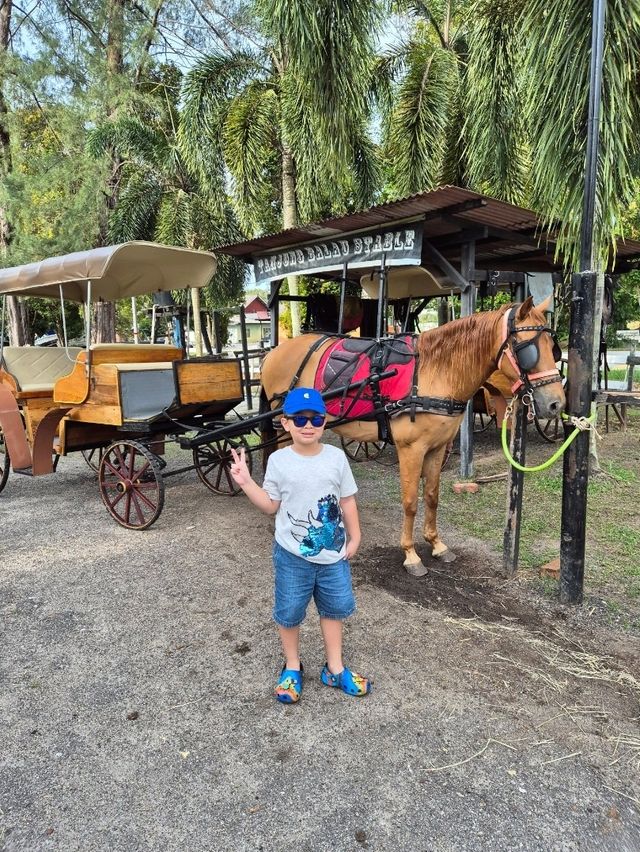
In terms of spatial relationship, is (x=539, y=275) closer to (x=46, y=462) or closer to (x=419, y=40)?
(x=419, y=40)


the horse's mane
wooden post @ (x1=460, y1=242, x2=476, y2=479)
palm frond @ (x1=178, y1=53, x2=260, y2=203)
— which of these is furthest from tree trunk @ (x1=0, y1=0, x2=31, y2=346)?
the horse's mane

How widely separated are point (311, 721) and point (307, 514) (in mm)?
998

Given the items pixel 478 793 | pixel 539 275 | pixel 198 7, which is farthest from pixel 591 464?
pixel 198 7

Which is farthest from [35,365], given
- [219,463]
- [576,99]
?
[576,99]

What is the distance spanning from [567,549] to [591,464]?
414 centimetres

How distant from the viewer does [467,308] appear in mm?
6820

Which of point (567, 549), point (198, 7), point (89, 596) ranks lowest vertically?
point (89, 596)

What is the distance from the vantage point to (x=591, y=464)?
733cm

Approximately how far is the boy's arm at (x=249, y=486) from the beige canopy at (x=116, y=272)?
10.8ft

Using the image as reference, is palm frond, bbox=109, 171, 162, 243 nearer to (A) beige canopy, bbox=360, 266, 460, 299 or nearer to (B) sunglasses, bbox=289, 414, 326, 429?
(A) beige canopy, bbox=360, 266, 460, 299

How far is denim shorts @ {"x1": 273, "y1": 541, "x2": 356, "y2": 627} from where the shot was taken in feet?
8.77

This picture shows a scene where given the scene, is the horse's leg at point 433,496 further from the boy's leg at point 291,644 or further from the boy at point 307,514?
the boy's leg at point 291,644

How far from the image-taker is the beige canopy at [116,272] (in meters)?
5.18

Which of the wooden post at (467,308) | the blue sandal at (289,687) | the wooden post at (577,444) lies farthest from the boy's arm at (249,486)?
the wooden post at (467,308)
